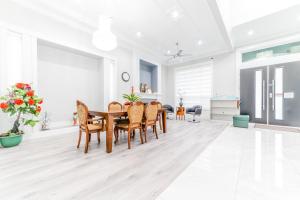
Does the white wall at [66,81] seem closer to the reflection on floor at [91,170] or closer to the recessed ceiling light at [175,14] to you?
the reflection on floor at [91,170]

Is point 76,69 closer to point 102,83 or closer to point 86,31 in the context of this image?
point 102,83

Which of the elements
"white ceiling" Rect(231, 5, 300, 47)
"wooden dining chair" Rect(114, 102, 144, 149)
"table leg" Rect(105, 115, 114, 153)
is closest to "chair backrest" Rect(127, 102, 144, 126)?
"wooden dining chair" Rect(114, 102, 144, 149)

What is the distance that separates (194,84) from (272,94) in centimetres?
303

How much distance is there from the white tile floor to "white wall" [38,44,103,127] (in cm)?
384

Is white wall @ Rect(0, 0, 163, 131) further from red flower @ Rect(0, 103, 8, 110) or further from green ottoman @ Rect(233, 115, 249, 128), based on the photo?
green ottoman @ Rect(233, 115, 249, 128)

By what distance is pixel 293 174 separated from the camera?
1668 millimetres

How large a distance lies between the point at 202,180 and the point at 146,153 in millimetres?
1038

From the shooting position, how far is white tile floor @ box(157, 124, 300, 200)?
1.33m

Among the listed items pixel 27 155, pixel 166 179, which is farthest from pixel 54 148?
pixel 166 179

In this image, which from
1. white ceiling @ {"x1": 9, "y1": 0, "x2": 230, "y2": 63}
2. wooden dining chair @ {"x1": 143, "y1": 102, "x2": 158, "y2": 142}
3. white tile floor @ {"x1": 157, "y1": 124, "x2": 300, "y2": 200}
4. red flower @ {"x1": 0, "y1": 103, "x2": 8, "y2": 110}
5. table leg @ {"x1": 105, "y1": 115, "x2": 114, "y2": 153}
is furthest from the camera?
white ceiling @ {"x1": 9, "y1": 0, "x2": 230, "y2": 63}

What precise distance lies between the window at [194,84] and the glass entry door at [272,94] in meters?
1.41

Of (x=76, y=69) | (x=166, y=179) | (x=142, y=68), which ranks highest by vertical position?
(x=142, y=68)

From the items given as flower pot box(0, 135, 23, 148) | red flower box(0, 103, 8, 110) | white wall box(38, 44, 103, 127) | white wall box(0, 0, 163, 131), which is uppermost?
white wall box(0, 0, 163, 131)

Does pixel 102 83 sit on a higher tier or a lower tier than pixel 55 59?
lower
